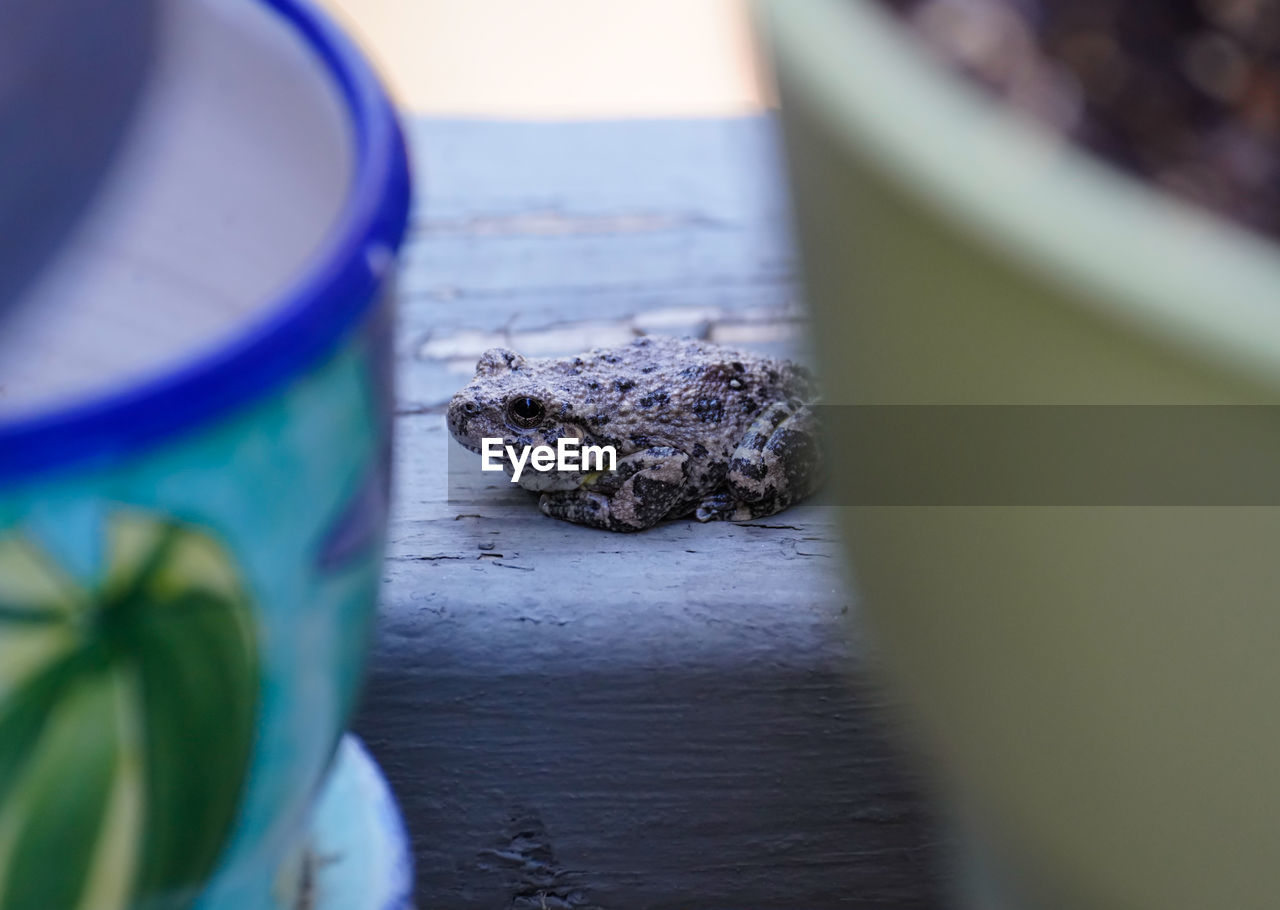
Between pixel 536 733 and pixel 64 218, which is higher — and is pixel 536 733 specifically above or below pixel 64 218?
below

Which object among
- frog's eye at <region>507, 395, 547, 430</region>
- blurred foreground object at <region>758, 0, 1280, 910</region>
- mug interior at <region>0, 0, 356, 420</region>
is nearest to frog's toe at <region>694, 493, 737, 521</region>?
frog's eye at <region>507, 395, 547, 430</region>

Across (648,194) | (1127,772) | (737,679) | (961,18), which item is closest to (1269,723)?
(1127,772)

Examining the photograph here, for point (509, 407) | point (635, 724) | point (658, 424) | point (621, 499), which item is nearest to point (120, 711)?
point (635, 724)

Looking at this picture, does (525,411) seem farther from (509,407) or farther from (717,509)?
(717,509)

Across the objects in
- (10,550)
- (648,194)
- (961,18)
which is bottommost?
(10,550)

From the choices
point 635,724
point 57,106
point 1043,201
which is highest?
point 57,106

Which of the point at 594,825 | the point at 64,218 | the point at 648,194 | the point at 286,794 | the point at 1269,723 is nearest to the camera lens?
the point at 1269,723

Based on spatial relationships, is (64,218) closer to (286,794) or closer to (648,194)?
(286,794)
